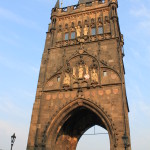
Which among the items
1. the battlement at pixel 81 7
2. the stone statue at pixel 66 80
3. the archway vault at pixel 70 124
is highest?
the battlement at pixel 81 7

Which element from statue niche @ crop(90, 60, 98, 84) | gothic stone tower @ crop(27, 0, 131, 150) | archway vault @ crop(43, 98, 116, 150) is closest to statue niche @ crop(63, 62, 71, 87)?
gothic stone tower @ crop(27, 0, 131, 150)

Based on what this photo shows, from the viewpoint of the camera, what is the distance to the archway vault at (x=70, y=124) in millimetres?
13003

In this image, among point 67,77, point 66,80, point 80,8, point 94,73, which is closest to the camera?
point 94,73

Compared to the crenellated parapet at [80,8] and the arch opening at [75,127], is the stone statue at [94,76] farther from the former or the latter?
the crenellated parapet at [80,8]

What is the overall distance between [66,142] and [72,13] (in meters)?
11.6

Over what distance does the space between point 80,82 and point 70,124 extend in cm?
361

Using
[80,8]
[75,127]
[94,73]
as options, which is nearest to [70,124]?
[75,127]

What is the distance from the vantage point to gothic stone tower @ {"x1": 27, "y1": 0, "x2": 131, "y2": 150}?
13219 mm

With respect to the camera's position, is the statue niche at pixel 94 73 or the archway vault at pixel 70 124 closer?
the archway vault at pixel 70 124

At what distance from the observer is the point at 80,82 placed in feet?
48.5

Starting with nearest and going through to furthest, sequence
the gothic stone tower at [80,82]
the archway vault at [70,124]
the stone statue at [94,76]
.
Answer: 1. the archway vault at [70,124]
2. the gothic stone tower at [80,82]
3. the stone statue at [94,76]

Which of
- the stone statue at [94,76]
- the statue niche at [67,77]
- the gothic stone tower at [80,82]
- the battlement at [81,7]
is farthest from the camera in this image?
the battlement at [81,7]

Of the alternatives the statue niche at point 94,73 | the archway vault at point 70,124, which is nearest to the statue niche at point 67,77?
the archway vault at point 70,124

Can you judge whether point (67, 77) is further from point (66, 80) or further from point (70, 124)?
point (70, 124)
